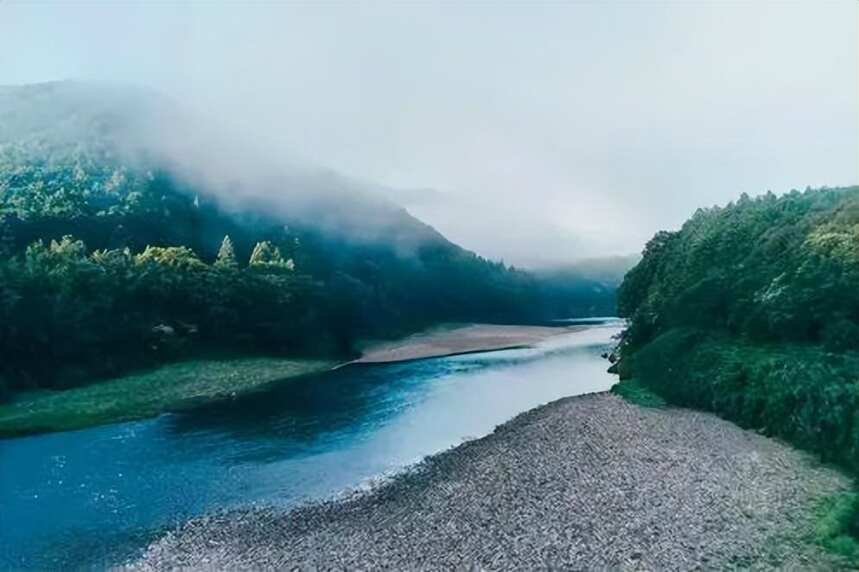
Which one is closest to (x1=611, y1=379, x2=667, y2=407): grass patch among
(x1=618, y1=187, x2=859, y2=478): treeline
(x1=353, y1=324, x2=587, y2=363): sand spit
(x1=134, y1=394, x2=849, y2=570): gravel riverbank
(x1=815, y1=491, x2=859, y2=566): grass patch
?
(x1=618, y1=187, x2=859, y2=478): treeline

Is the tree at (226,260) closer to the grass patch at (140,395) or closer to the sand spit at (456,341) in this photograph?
the grass patch at (140,395)

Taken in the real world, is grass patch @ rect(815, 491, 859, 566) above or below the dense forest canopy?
below

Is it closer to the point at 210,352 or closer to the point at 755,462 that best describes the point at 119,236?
the point at 210,352

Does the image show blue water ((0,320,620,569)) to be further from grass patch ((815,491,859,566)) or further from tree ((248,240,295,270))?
tree ((248,240,295,270))

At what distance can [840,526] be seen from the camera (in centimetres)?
1948

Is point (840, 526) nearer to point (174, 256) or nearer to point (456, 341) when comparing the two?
point (174, 256)

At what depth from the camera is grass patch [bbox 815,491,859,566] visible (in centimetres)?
1819

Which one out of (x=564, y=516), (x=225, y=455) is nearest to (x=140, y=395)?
(x=225, y=455)

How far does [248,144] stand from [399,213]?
40106mm

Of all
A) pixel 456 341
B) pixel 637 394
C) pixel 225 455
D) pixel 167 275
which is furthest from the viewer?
pixel 456 341

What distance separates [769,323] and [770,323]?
0.75 feet

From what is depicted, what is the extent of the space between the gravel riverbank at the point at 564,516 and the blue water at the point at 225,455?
8.78 feet

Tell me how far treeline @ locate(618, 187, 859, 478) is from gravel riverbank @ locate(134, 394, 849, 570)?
2.37 m

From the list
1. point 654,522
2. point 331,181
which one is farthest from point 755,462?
point 331,181
